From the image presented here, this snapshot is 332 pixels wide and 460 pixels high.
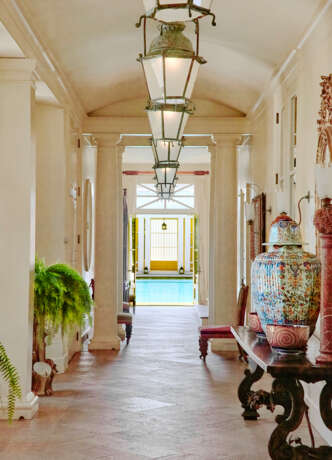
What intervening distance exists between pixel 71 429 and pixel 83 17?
348 cm

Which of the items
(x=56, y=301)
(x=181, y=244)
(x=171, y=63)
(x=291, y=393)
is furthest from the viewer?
(x=181, y=244)

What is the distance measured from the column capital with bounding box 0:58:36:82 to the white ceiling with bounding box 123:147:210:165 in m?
7.75

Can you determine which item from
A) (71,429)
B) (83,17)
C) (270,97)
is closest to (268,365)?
(71,429)

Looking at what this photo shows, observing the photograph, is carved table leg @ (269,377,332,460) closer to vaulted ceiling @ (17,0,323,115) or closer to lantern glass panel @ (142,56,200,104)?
lantern glass panel @ (142,56,200,104)

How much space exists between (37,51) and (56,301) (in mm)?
2372

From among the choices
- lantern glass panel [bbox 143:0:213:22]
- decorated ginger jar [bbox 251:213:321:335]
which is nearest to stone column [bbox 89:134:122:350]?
decorated ginger jar [bbox 251:213:321:335]

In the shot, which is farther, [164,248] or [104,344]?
[164,248]

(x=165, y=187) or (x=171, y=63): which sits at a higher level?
(x=171, y=63)

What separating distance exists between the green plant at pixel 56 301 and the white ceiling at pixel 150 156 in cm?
692

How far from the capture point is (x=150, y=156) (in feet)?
49.1

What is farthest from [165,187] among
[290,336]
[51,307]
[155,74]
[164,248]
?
[164,248]

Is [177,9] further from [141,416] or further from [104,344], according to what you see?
[104,344]

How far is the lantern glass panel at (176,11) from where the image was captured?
2.95 meters

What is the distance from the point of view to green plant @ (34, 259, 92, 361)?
6352mm
